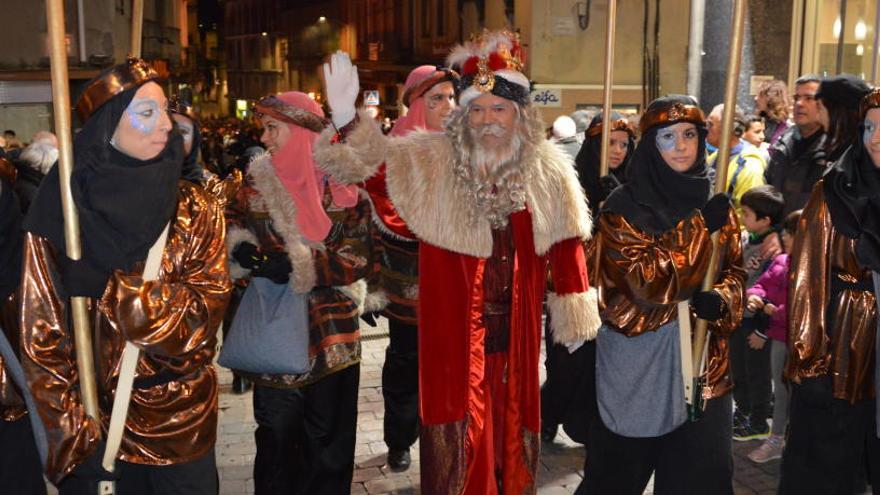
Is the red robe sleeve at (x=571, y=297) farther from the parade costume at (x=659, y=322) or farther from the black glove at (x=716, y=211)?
the black glove at (x=716, y=211)

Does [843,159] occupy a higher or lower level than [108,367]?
higher

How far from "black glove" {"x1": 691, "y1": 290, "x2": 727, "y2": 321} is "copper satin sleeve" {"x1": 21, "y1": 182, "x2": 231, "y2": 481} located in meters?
1.94

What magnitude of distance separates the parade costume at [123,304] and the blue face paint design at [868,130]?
2646 mm

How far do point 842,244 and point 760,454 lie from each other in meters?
2.18

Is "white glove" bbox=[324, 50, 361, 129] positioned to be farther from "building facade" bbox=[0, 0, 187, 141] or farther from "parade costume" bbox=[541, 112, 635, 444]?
"building facade" bbox=[0, 0, 187, 141]

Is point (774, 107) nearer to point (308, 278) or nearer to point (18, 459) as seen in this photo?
point (308, 278)

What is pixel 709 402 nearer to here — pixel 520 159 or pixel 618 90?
pixel 520 159

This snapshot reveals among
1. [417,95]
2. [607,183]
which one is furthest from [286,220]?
[607,183]

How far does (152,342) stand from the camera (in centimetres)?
282

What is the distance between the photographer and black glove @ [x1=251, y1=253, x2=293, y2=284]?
12.9 feet

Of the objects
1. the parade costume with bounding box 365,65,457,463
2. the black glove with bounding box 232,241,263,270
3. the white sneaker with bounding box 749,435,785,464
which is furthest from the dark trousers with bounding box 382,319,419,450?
the white sneaker with bounding box 749,435,785,464

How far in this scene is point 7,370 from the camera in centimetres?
315

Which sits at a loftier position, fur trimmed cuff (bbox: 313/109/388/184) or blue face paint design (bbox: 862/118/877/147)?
blue face paint design (bbox: 862/118/877/147)

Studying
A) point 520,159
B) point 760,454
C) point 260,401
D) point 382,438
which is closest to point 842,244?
point 520,159
